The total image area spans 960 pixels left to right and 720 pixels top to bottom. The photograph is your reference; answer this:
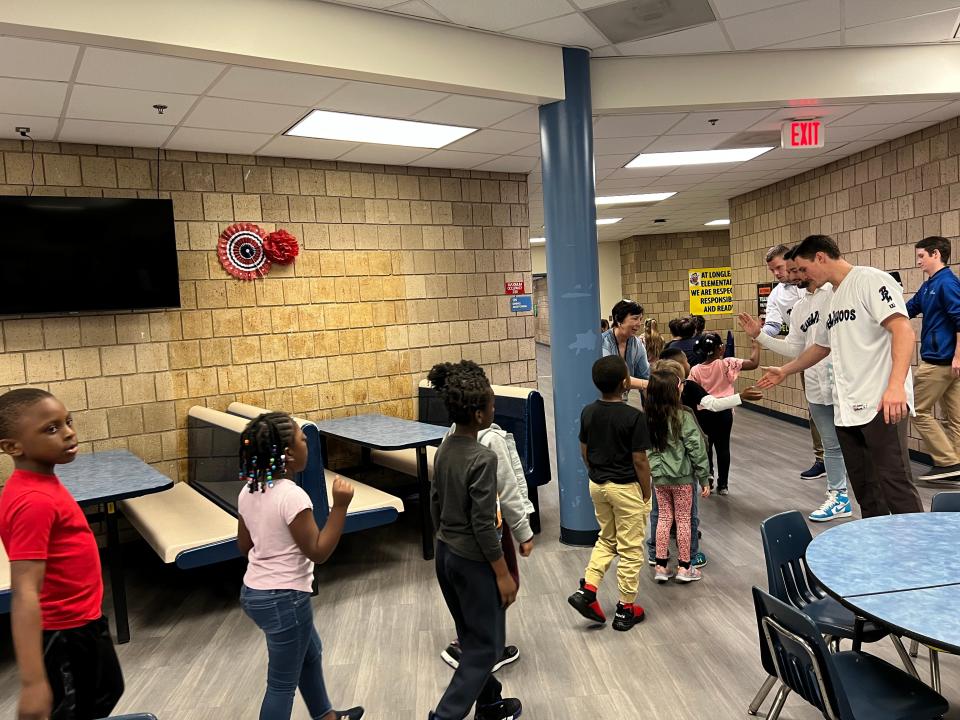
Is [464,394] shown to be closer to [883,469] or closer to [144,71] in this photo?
[883,469]

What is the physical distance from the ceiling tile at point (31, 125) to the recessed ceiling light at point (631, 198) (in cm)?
646

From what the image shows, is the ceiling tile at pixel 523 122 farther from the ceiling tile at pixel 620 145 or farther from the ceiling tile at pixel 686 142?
the ceiling tile at pixel 686 142

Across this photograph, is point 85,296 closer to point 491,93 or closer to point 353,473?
point 353,473

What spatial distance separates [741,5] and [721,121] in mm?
1727

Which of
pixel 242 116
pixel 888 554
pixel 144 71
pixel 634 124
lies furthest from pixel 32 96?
pixel 888 554

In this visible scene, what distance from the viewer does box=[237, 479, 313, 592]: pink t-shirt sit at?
222 cm

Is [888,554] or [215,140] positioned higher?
[215,140]

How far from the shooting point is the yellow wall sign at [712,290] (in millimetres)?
10328

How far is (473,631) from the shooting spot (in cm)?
244

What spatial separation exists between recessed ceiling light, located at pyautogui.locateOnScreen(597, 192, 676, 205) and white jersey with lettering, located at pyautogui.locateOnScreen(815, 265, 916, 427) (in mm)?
6239

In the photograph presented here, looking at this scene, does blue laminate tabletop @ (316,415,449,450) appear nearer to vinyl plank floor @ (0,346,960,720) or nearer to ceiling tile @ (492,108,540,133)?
vinyl plank floor @ (0,346,960,720)

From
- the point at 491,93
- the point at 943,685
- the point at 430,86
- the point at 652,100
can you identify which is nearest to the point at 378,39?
the point at 430,86

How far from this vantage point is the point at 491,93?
14.0 ft

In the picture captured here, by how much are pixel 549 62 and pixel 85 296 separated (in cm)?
350
